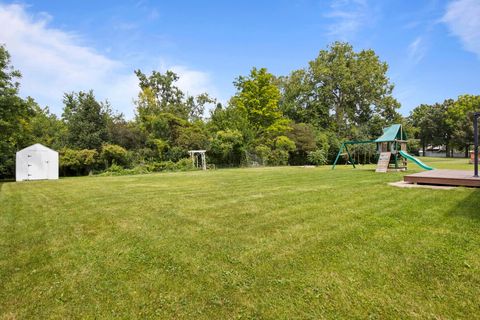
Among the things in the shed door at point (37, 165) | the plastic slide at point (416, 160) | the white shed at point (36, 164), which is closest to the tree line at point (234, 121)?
the white shed at point (36, 164)

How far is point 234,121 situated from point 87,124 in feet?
43.3

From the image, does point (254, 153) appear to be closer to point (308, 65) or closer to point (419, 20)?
point (419, 20)

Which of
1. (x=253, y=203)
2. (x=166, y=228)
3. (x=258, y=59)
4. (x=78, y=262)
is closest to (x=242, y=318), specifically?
(x=78, y=262)

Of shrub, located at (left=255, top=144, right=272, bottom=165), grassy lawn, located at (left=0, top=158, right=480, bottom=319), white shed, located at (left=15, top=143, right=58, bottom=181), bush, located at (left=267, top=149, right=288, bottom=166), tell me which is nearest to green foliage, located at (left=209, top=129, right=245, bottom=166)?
shrub, located at (left=255, top=144, right=272, bottom=165)

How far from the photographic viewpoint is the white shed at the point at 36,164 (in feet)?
52.6

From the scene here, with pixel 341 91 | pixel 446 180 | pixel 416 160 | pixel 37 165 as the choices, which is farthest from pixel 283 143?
pixel 37 165

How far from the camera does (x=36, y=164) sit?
53.9 feet

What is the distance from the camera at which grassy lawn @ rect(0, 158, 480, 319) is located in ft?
7.18

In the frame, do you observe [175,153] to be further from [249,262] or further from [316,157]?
[249,262]

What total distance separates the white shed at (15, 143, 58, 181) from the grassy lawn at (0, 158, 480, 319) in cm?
1359

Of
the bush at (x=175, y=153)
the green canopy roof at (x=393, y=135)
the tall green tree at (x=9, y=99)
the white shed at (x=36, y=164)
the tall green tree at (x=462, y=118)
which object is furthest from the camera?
the tall green tree at (x=462, y=118)

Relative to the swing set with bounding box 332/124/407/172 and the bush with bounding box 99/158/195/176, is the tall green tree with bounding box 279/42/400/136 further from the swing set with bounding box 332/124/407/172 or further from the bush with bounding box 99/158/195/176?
the swing set with bounding box 332/124/407/172

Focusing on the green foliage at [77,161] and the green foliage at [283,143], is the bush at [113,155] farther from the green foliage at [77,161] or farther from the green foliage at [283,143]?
the green foliage at [283,143]

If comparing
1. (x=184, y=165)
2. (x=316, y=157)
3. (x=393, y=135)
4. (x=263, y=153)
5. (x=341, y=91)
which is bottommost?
(x=184, y=165)
